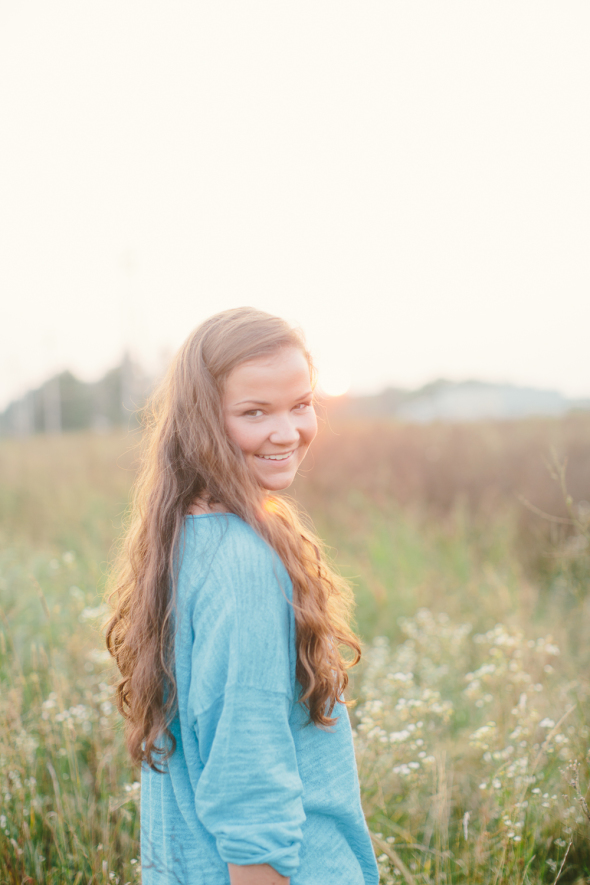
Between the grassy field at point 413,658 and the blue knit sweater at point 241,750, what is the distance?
81 centimetres

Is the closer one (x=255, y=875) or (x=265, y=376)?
(x=255, y=875)

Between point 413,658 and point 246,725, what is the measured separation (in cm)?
322

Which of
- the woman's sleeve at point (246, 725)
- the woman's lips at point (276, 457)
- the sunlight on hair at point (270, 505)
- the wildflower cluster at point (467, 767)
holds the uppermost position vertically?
the woman's lips at point (276, 457)

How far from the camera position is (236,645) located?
95cm

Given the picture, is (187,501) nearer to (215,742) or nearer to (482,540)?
(215,742)

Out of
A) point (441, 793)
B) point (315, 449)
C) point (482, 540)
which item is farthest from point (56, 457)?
point (441, 793)

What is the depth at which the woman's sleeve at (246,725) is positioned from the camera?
93 cm

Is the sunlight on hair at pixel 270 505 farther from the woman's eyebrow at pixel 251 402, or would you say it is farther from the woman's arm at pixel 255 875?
the woman's arm at pixel 255 875

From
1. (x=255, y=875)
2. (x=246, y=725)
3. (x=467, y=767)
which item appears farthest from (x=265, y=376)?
(x=467, y=767)

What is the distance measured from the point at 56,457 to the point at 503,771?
34.8 ft

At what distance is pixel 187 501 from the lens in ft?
3.95

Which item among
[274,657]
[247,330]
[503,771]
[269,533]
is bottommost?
[503,771]

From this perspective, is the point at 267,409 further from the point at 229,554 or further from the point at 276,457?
the point at 229,554

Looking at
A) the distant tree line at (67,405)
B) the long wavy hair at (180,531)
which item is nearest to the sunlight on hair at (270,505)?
the long wavy hair at (180,531)
